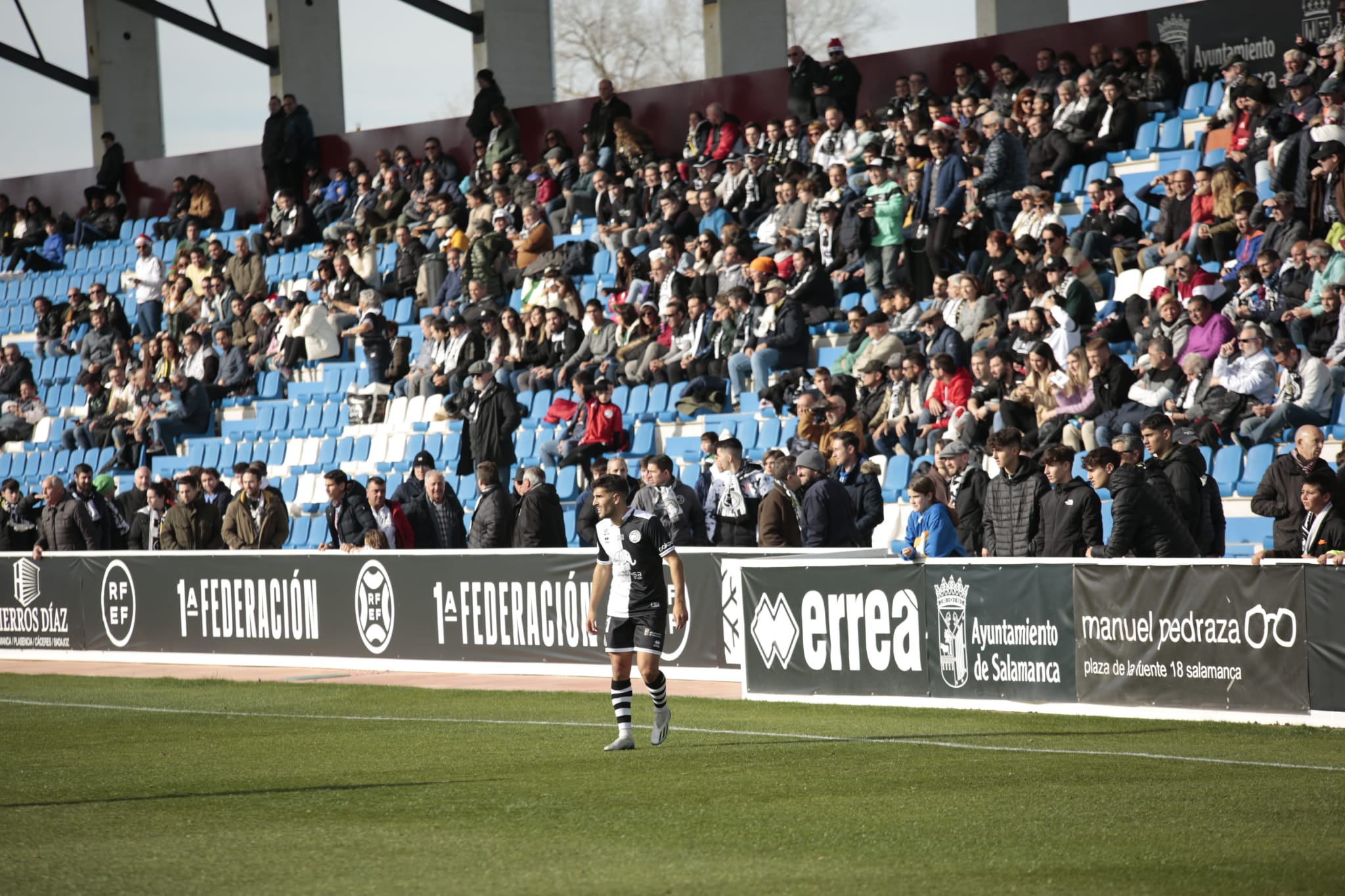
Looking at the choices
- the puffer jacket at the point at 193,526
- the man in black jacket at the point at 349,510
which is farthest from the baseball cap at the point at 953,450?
the puffer jacket at the point at 193,526

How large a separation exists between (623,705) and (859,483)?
18.7ft

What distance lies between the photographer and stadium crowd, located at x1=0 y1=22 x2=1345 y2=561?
51.6ft

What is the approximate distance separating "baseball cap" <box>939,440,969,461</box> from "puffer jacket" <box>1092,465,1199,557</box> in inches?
117

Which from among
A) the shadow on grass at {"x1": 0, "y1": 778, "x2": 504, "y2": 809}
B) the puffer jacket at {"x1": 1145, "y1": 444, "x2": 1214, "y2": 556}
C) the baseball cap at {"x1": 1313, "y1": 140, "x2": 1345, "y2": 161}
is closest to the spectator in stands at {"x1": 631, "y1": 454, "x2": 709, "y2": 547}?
the puffer jacket at {"x1": 1145, "y1": 444, "x2": 1214, "y2": 556}

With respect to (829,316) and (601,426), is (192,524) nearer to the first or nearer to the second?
(601,426)

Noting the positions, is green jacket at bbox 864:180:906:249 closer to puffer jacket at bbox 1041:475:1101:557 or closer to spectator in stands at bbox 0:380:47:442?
puffer jacket at bbox 1041:475:1101:557

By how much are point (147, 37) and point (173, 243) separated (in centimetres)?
614

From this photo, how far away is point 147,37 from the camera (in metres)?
36.0

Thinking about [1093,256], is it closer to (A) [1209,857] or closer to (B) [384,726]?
(B) [384,726]

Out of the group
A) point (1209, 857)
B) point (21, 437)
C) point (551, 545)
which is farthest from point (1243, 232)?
point (21, 437)

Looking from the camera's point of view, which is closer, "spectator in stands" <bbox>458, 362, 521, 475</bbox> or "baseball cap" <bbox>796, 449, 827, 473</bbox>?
"baseball cap" <bbox>796, 449, 827, 473</bbox>

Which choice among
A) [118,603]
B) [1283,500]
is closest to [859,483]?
[1283,500]

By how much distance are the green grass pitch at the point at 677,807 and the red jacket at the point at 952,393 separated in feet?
15.8

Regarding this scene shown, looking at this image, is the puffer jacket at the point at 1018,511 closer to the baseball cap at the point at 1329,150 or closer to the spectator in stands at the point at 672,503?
the spectator in stands at the point at 672,503
